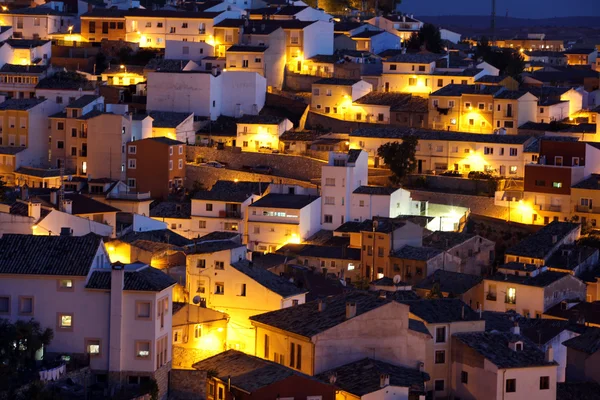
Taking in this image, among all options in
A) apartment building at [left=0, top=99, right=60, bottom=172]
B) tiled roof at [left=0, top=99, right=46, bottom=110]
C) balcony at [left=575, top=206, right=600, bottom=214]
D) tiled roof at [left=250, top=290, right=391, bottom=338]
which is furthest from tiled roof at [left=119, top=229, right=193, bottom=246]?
balcony at [left=575, top=206, right=600, bottom=214]

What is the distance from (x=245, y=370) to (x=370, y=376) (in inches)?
74.7

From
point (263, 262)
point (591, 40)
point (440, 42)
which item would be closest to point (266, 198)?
point (263, 262)

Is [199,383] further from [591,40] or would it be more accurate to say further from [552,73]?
[591,40]

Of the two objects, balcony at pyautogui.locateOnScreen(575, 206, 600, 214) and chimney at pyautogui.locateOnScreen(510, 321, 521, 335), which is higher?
balcony at pyautogui.locateOnScreen(575, 206, 600, 214)

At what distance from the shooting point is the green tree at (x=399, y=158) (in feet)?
141

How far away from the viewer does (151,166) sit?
43312 millimetres

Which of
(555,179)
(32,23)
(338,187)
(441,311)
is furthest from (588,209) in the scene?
(32,23)

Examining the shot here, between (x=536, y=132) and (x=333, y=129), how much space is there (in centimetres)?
588

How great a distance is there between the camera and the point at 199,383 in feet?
81.1

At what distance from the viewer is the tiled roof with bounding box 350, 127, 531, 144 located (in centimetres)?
4403

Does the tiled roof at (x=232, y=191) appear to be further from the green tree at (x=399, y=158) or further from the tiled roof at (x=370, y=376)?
the tiled roof at (x=370, y=376)

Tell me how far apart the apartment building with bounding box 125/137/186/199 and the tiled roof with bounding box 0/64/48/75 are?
6359mm

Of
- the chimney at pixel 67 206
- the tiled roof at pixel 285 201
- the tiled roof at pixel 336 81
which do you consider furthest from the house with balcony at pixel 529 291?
the tiled roof at pixel 336 81

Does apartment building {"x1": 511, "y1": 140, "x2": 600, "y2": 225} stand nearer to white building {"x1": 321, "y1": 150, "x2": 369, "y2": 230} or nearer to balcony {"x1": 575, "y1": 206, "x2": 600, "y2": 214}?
balcony {"x1": 575, "y1": 206, "x2": 600, "y2": 214}
